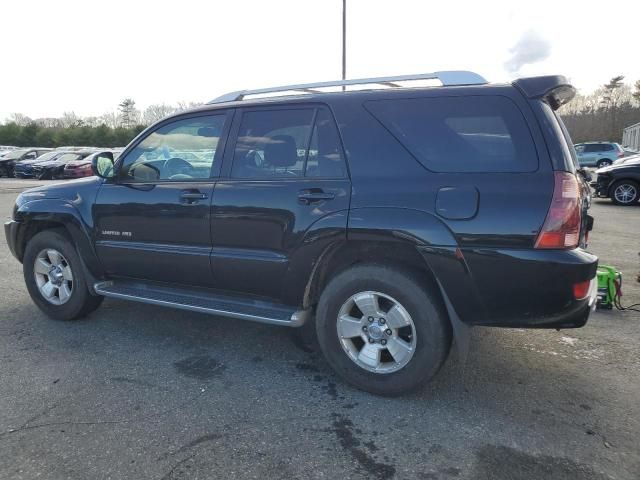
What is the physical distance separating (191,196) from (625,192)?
13533 mm

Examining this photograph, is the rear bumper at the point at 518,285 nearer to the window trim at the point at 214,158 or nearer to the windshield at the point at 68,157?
the window trim at the point at 214,158

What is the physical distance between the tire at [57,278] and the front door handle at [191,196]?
1.36m

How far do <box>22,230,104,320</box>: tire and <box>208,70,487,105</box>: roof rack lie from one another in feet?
6.15

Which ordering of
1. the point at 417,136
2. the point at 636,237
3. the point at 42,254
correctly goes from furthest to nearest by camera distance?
1. the point at 636,237
2. the point at 42,254
3. the point at 417,136

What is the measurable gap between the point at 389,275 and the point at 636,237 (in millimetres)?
7639

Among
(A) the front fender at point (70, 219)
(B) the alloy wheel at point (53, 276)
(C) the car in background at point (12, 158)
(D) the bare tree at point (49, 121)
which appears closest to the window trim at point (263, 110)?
(A) the front fender at point (70, 219)

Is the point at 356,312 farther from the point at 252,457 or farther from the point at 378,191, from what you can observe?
the point at 252,457

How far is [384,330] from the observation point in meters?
3.16

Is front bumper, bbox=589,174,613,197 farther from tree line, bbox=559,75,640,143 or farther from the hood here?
tree line, bbox=559,75,640,143

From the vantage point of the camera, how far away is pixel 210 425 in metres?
2.85

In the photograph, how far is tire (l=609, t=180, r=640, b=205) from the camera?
528 inches

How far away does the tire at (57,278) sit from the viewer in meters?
4.40

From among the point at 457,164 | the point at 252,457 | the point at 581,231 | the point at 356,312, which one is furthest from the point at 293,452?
the point at 581,231

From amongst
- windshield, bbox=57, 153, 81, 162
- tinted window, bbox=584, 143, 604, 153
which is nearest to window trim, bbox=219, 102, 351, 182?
windshield, bbox=57, 153, 81, 162
